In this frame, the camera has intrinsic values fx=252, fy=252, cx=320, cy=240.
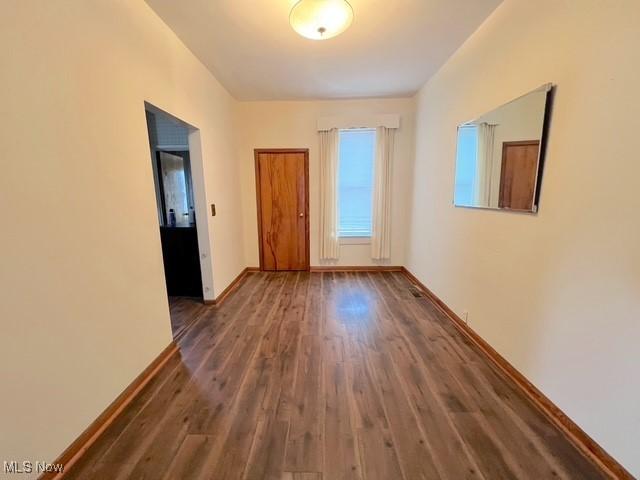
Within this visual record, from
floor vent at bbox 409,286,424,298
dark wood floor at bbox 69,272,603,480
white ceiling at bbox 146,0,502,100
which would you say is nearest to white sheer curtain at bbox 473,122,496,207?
white ceiling at bbox 146,0,502,100

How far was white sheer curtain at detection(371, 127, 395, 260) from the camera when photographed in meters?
3.93

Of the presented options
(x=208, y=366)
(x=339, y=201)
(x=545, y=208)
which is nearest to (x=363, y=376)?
(x=208, y=366)

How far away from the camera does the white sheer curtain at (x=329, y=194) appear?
397cm

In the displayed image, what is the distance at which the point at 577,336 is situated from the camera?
1.33 meters

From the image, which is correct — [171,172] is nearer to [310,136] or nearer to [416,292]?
[310,136]

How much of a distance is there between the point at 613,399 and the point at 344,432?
1.28 meters

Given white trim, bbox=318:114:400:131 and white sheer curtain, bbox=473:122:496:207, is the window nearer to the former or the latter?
white trim, bbox=318:114:400:131

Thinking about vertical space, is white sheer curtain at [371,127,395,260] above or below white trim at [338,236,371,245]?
above

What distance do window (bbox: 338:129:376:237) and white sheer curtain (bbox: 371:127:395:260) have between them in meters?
0.11

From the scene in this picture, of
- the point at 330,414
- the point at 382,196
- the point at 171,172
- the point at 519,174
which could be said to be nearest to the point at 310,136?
the point at 382,196

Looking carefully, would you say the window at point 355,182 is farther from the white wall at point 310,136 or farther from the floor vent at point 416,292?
the floor vent at point 416,292

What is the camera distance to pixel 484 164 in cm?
211

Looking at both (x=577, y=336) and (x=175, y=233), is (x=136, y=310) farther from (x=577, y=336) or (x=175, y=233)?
(x=577, y=336)

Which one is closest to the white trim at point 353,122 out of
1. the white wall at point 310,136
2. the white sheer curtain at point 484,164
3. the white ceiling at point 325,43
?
the white wall at point 310,136
